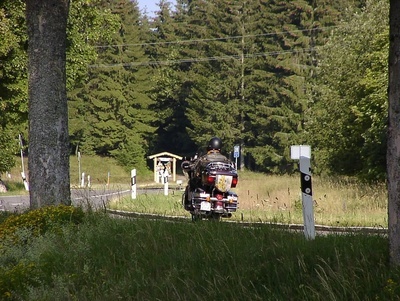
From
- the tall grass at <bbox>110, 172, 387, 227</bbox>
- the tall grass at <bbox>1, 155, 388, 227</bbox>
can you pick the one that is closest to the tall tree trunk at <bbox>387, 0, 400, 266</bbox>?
the tall grass at <bbox>1, 155, 388, 227</bbox>

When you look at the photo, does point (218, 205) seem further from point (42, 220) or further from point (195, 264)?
point (195, 264)

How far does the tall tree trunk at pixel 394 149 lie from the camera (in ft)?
20.2

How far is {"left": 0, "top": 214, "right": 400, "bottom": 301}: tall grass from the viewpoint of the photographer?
239 inches

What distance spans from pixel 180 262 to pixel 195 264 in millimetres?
259

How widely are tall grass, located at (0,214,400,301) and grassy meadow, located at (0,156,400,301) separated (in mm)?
11

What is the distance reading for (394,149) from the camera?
621cm

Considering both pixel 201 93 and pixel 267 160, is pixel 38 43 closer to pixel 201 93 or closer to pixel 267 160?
pixel 267 160

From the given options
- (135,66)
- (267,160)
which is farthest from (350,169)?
(135,66)

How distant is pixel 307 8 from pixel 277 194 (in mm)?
50110

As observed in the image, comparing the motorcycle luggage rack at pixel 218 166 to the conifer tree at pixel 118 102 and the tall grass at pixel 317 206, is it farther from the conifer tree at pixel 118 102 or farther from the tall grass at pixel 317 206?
the conifer tree at pixel 118 102

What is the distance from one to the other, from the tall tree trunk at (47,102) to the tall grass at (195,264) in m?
2.49

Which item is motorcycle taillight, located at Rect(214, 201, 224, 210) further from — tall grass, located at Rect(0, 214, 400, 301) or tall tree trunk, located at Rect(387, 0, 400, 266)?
tall tree trunk, located at Rect(387, 0, 400, 266)

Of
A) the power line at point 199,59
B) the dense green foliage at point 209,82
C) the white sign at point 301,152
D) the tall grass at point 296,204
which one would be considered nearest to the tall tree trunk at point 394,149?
the white sign at point 301,152

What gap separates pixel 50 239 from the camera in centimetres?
1014
